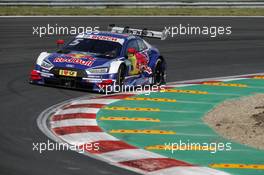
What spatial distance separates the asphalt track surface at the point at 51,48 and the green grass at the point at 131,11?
207 cm

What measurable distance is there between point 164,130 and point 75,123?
159 centimetres

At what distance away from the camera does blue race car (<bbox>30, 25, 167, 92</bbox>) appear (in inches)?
705

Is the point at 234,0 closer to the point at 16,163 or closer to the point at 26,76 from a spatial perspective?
the point at 26,76

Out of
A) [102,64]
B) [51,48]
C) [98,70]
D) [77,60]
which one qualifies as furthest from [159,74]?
[51,48]

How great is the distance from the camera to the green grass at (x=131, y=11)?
35250mm

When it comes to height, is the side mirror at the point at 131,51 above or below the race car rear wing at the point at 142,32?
below

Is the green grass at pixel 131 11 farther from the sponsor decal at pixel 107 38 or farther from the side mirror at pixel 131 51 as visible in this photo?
the side mirror at pixel 131 51

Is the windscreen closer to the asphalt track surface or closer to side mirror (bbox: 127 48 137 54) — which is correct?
side mirror (bbox: 127 48 137 54)

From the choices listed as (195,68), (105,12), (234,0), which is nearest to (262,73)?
(195,68)

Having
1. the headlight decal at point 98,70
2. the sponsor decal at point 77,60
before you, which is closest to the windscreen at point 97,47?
the sponsor decal at point 77,60

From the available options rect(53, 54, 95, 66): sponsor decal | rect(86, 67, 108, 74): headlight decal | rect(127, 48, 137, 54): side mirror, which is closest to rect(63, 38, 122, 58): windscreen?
rect(127, 48, 137, 54): side mirror

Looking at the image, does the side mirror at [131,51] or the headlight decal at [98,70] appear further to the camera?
the side mirror at [131,51]

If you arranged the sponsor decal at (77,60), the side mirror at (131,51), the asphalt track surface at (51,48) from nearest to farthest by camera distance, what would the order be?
the asphalt track surface at (51,48) → the sponsor decal at (77,60) → the side mirror at (131,51)

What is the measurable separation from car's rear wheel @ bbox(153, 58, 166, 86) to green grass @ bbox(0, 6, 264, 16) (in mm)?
14917
